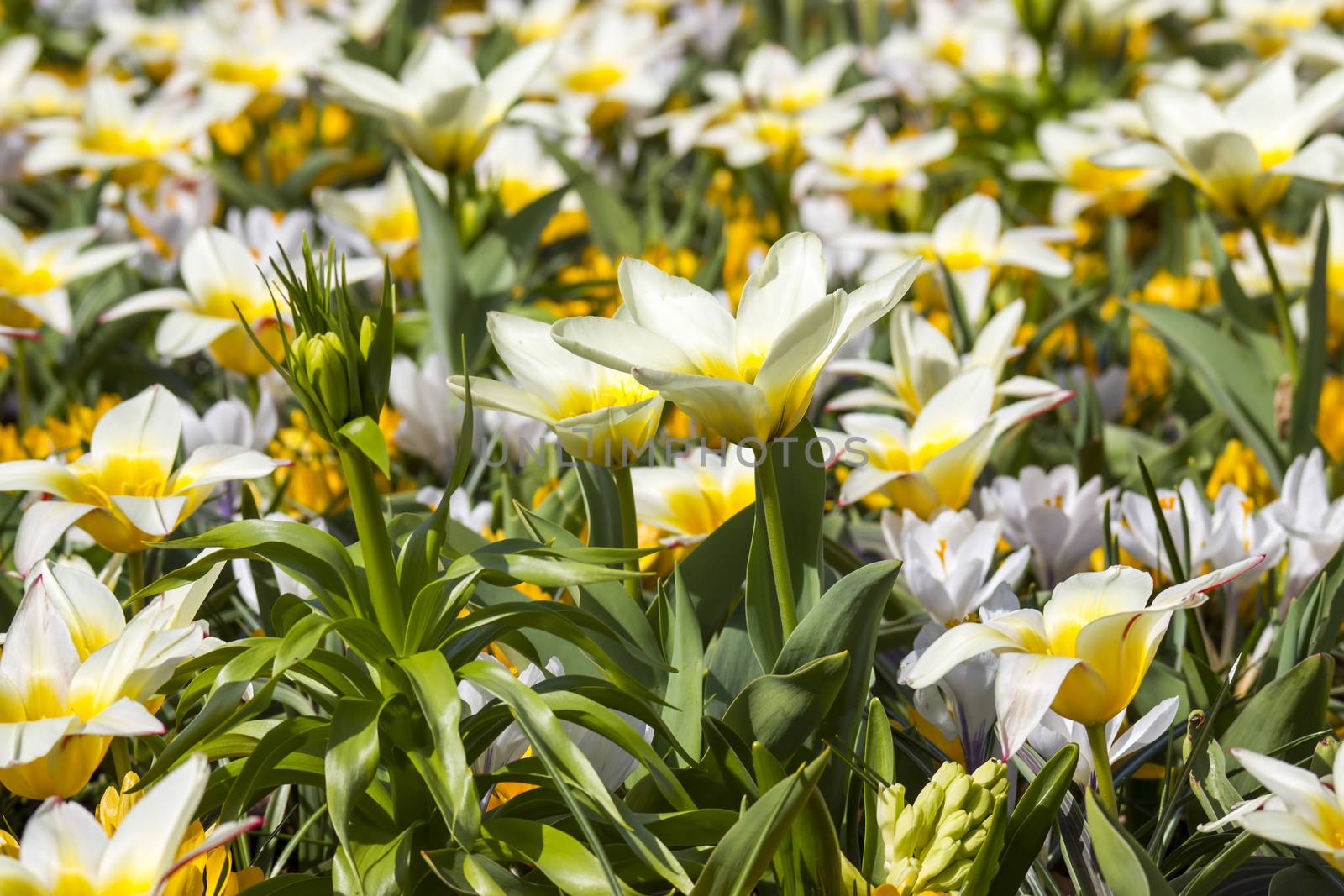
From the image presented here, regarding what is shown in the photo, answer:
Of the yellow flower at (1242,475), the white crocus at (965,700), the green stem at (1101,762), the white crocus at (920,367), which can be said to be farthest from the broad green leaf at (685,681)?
the yellow flower at (1242,475)

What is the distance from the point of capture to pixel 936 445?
1307 mm

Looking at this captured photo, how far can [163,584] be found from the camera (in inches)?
34.1

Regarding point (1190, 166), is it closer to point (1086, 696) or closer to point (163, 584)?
point (1086, 696)

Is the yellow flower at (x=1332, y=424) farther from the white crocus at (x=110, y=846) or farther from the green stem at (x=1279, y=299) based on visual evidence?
the white crocus at (x=110, y=846)

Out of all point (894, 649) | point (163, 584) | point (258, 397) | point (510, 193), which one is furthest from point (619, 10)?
point (163, 584)

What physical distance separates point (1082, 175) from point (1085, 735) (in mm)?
1532

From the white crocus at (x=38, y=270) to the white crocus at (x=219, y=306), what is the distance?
10 centimetres

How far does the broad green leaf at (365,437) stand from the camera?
2.55 feet

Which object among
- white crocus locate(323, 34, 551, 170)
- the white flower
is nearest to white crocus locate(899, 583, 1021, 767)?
white crocus locate(323, 34, 551, 170)

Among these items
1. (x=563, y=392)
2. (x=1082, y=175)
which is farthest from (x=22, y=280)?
(x=1082, y=175)

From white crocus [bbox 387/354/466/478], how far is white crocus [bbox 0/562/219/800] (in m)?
0.66

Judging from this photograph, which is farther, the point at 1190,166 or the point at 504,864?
the point at 1190,166

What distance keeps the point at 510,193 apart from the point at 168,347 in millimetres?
1021

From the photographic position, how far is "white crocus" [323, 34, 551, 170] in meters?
1.75
